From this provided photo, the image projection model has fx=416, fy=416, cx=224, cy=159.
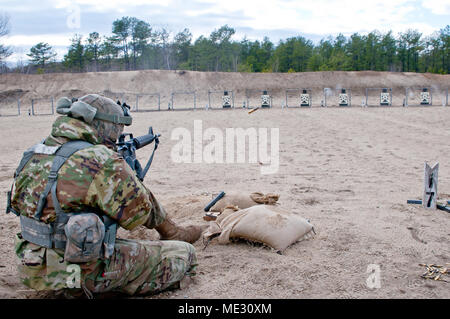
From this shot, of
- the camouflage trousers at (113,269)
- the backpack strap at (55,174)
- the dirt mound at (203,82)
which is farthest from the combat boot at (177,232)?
the dirt mound at (203,82)

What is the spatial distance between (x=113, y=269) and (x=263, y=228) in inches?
53.0

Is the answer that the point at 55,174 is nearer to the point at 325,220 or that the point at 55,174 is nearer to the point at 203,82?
the point at 325,220

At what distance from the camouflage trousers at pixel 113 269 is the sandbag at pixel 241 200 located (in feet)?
5.00

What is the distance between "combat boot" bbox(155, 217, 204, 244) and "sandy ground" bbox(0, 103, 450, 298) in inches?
3.6

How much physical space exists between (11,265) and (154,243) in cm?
129

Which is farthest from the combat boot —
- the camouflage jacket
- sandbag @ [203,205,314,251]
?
the camouflage jacket

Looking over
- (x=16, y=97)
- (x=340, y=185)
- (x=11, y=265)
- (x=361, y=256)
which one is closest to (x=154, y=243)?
(x=11, y=265)

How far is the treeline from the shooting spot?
41.6m

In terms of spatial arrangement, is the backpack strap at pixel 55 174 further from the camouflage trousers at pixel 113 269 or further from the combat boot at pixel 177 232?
the combat boot at pixel 177 232

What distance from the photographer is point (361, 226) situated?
3.86 m

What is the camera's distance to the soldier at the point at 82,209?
7.18ft

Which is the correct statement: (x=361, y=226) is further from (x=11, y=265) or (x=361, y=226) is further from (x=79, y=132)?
(x=11, y=265)

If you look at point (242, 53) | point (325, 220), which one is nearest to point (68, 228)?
point (325, 220)

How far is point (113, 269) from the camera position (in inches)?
91.4
